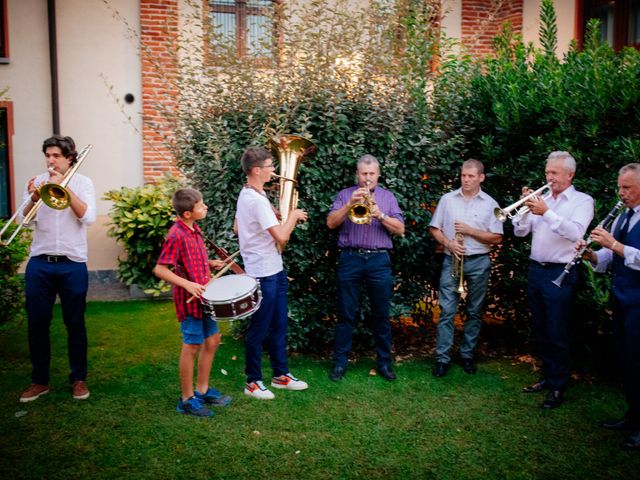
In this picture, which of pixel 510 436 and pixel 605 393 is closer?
pixel 510 436

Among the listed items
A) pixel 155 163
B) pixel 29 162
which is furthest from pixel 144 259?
pixel 29 162

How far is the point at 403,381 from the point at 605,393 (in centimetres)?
183

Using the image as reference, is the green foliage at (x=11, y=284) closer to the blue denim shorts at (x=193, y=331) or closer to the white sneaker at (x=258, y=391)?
the blue denim shorts at (x=193, y=331)

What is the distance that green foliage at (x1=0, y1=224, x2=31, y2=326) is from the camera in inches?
235

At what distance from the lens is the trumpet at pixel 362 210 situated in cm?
521

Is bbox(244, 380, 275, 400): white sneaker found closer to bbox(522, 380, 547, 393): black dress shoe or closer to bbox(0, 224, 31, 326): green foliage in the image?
bbox(522, 380, 547, 393): black dress shoe

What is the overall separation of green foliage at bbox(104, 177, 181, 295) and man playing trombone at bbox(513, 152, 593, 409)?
5455 mm

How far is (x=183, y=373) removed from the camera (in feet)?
15.4

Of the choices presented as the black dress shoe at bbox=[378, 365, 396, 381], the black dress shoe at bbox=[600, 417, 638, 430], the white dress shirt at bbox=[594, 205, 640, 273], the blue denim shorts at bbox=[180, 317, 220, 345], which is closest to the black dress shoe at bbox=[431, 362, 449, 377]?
the black dress shoe at bbox=[378, 365, 396, 381]

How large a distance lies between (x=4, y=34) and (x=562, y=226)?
29.6 ft

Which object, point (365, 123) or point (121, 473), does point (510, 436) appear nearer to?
point (121, 473)

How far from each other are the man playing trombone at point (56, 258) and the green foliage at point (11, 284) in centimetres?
125

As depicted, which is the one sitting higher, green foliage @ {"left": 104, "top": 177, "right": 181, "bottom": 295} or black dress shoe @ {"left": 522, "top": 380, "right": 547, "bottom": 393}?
green foliage @ {"left": 104, "top": 177, "right": 181, "bottom": 295}

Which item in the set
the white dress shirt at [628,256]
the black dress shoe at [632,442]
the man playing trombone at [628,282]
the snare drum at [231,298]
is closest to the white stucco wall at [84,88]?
the snare drum at [231,298]
